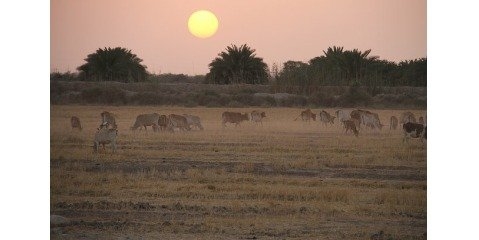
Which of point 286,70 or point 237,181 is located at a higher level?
point 286,70

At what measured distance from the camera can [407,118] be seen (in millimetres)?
9875

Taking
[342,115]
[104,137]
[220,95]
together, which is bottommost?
[104,137]

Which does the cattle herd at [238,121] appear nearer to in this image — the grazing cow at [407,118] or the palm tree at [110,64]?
the grazing cow at [407,118]

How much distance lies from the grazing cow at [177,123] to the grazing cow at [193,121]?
34 millimetres

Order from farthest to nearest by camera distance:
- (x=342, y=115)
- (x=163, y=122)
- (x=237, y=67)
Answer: (x=163, y=122), (x=342, y=115), (x=237, y=67)

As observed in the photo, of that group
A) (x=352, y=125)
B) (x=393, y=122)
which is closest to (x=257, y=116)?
(x=352, y=125)

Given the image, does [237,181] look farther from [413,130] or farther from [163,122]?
[413,130]

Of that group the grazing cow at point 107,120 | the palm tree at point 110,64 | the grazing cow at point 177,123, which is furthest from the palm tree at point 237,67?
the grazing cow at point 107,120

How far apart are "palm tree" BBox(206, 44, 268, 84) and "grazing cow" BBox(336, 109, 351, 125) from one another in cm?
81

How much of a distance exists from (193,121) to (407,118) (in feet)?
7.06
